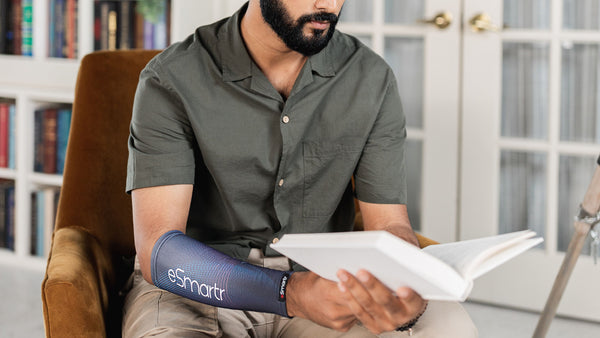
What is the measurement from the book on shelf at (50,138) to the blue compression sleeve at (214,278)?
1.74 metres

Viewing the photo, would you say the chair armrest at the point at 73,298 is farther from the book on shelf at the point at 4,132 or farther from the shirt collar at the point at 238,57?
the book on shelf at the point at 4,132

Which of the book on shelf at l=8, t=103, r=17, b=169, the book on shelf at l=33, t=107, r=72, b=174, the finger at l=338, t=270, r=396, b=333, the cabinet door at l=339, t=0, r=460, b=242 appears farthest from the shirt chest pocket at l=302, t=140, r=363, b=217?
the book on shelf at l=8, t=103, r=17, b=169

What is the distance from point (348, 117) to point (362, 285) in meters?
0.52

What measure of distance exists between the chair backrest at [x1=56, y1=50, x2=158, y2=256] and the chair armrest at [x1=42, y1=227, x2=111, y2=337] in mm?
229

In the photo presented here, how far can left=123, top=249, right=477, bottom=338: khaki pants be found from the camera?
1.27 m

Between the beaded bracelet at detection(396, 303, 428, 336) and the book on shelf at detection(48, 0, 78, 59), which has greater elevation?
the book on shelf at detection(48, 0, 78, 59)

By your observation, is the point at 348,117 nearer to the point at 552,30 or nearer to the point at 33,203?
the point at 552,30

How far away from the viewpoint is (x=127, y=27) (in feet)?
9.15

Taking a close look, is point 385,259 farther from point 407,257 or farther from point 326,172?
point 326,172

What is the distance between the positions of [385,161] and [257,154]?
25 centimetres

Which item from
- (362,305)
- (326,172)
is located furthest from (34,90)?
(362,305)

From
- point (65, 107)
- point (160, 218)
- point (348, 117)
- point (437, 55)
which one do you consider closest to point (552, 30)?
point (437, 55)

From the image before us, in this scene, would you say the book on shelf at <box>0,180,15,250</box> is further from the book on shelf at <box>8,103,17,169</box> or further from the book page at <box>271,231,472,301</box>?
the book page at <box>271,231,472,301</box>

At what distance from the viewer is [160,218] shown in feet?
4.38
